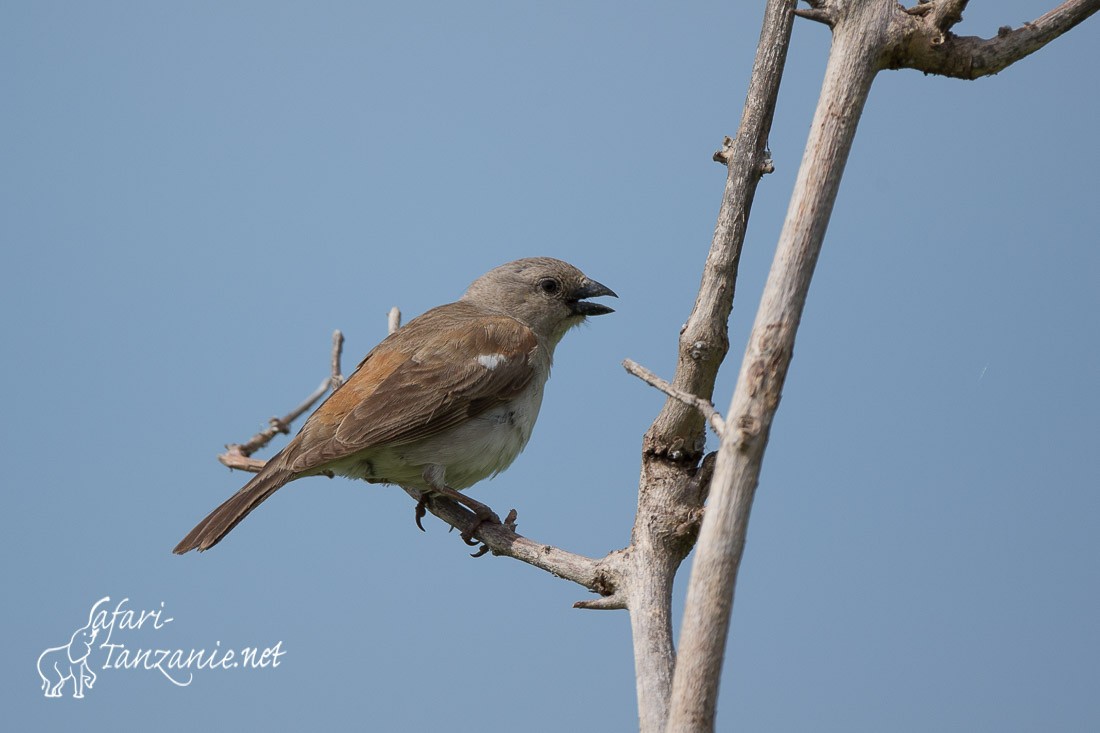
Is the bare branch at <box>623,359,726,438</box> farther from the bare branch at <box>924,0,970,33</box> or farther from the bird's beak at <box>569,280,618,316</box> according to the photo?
the bird's beak at <box>569,280,618,316</box>

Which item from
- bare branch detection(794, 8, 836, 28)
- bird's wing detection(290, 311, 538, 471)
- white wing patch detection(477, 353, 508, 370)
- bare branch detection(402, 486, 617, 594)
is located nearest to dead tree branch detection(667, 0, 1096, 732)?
bare branch detection(794, 8, 836, 28)

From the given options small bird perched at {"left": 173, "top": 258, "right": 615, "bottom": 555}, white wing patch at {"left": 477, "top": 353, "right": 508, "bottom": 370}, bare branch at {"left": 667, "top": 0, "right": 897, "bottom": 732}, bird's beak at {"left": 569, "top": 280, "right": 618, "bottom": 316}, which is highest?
bird's beak at {"left": 569, "top": 280, "right": 618, "bottom": 316}

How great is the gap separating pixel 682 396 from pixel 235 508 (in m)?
3.02

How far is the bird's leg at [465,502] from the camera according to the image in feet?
17.3

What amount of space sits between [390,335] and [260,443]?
1124 mm

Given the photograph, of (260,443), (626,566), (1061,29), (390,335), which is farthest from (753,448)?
(260,443)

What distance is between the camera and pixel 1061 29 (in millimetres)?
3596

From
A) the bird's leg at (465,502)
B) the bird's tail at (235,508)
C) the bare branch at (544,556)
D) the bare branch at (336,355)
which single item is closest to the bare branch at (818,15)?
the bare branch at (544,556)

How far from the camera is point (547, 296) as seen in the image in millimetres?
6887

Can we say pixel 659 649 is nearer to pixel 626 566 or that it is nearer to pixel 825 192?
pixel 626 566

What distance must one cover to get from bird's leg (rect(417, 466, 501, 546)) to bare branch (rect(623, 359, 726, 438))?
6.35 ft

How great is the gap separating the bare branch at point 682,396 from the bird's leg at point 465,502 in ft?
6.35

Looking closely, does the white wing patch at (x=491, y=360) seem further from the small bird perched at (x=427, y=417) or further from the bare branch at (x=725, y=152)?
the bare branch at (x=725, y=152)

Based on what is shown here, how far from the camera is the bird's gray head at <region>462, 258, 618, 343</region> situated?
686cm
